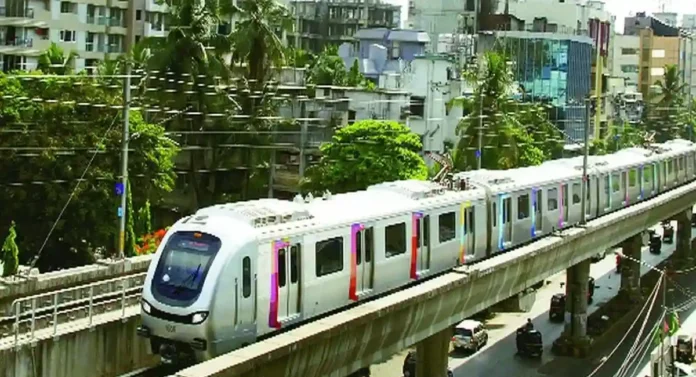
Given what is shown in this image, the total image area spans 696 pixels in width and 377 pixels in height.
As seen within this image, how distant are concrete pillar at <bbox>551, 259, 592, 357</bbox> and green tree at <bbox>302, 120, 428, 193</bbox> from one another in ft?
26.1

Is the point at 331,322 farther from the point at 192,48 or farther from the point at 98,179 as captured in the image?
the point at 192,48

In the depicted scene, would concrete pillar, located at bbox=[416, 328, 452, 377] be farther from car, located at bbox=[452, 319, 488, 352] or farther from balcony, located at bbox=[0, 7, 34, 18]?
balcony, located at bbox=[0, 7, 34, 18]

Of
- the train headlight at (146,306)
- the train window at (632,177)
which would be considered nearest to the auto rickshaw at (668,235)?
the train window at (632,177)

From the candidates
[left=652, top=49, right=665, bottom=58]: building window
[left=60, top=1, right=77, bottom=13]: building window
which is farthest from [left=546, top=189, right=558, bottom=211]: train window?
[left=652, top=49, right=665, bottom=58]: building window

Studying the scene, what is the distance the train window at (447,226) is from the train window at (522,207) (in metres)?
5.07

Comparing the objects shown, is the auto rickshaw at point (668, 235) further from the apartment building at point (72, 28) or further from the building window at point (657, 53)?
the building window at point (657, 53)

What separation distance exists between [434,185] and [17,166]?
1490 centimetres

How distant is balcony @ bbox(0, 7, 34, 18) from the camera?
5522 cm

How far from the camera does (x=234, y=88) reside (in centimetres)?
4044

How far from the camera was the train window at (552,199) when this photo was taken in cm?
3222

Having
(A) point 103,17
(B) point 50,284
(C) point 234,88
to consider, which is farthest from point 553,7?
(B) point 50,284

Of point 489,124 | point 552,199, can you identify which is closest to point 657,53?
point 489,124

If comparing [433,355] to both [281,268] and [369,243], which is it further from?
[281,268]

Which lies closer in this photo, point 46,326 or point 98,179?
point 46,326
